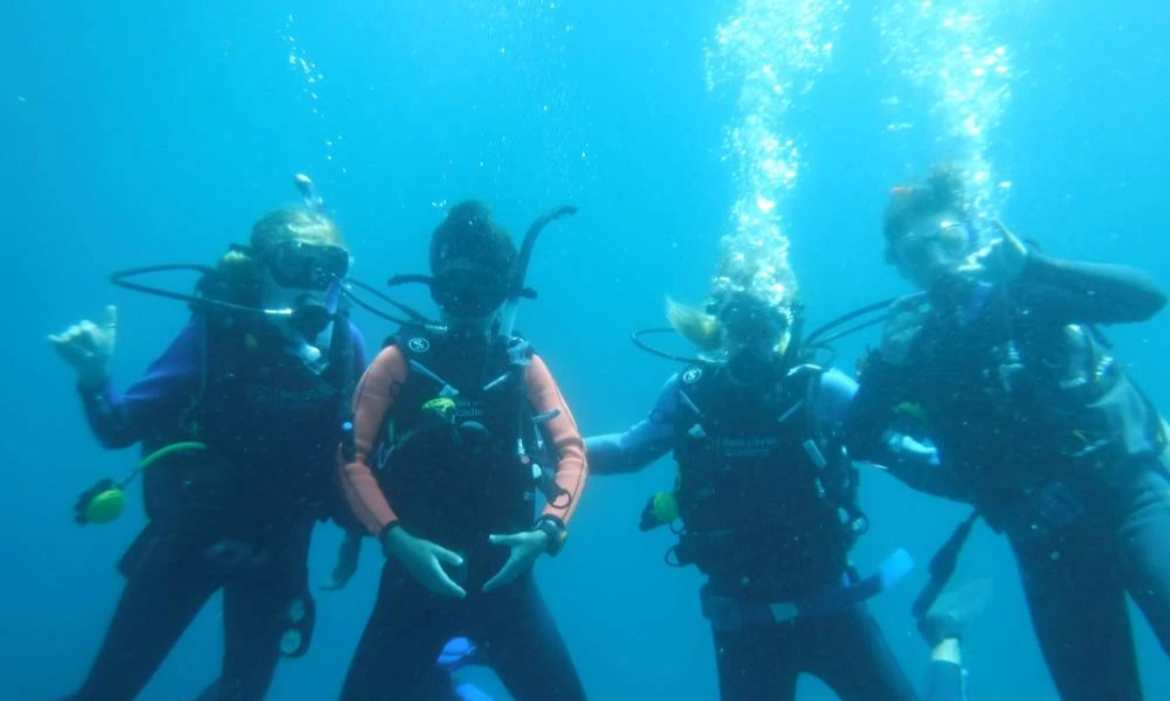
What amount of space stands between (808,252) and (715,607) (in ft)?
226

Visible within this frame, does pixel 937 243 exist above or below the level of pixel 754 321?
above

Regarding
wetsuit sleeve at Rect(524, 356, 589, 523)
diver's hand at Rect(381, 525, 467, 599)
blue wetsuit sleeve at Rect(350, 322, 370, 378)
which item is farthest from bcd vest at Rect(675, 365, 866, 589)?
blue wetsuit sleeve at Rect(350, 322, 370, 378)

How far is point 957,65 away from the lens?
2538 cm

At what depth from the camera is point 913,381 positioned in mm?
5207

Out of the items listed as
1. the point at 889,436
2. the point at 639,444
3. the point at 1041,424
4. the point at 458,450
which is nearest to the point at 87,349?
the point at 458,450

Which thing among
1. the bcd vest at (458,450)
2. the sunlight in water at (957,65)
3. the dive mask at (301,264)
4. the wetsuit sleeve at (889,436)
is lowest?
the bcd vest at (458,450)

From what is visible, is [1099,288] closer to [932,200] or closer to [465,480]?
[932,200]

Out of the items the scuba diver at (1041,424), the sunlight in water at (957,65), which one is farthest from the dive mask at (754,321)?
the sunlight in water at (957,65)

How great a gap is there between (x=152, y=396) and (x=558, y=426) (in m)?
2.48

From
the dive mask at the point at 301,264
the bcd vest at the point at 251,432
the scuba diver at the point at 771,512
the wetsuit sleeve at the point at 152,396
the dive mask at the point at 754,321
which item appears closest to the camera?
the wetsuit sleeve at the point at 152,396

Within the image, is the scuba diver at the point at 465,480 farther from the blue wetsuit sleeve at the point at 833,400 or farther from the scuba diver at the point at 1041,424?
the scuba diver at the point at 1041,424

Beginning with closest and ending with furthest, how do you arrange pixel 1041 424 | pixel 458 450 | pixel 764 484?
1. pixel 458 450
2. pixel 1041 424
3. pixel 764 484

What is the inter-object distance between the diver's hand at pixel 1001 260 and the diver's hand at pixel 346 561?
419 cm

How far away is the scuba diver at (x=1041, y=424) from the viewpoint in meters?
4.46
